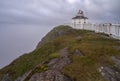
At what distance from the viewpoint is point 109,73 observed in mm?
26391

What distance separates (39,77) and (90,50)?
26.7ft

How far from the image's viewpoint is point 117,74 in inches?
1040

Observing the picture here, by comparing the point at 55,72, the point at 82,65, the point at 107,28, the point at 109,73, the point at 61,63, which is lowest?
the point at 109,73

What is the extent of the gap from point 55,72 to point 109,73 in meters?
Result: 5.26

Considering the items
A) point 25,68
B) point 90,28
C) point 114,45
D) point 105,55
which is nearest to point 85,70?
point 105,55

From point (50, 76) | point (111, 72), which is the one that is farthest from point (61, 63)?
point (111, 72)

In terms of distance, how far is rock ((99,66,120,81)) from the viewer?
25.8 m

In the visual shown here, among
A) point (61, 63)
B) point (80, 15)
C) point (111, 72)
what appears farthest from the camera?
point (80, 15)

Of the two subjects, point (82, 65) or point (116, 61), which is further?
point (116, 61)

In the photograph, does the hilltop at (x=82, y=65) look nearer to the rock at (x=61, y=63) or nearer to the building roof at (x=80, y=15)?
the rock at (x=61, y=63)

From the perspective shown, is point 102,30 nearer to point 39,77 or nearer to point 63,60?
point 63,60

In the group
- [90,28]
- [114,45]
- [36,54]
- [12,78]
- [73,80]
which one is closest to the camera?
[73,80]

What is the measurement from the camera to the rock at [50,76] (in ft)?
83.5

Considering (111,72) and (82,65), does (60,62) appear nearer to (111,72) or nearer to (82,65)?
(82,65)
